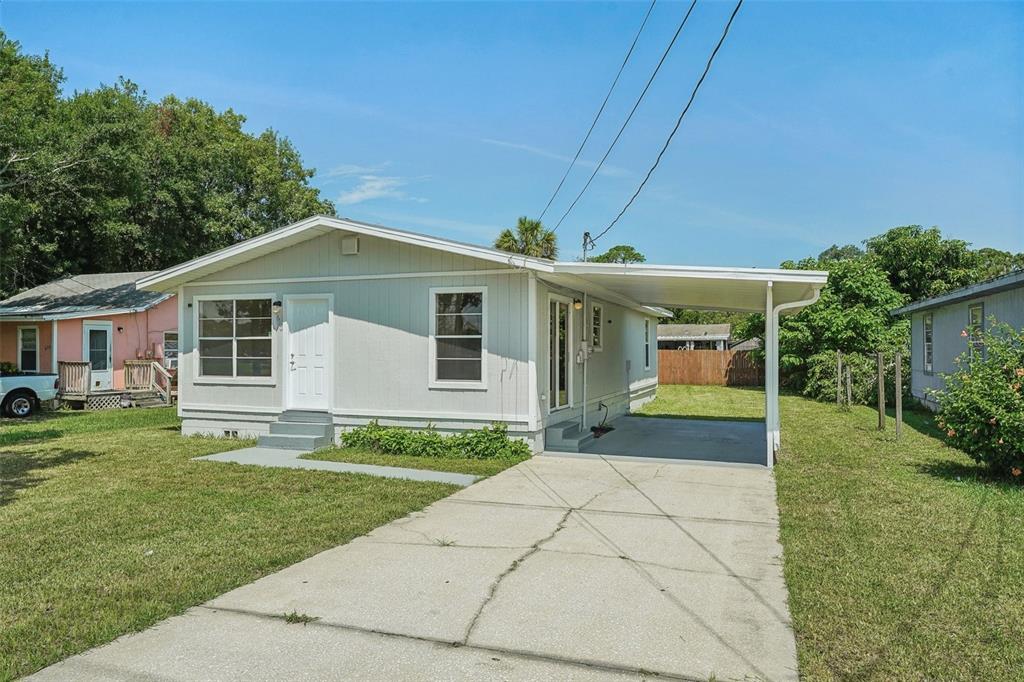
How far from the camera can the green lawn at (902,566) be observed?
3.43 metres

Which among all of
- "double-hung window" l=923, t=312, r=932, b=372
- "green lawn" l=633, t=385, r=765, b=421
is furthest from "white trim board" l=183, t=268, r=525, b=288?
"double-hung window" l=923, t=312, r=932, b=372

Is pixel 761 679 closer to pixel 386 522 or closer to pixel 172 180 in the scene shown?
pixel 386 522

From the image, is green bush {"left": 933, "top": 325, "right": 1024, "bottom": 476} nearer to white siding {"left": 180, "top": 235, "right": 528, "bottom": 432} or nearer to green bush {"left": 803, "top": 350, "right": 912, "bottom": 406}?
white siding {"left": 180, "top": 235, "right": 528, "bottom": 432}

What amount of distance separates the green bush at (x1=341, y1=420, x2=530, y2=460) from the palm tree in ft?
59.7

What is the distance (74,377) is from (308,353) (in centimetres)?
1061

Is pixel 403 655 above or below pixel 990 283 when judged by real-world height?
below

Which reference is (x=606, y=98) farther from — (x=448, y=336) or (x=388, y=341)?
(x=388, y=341)

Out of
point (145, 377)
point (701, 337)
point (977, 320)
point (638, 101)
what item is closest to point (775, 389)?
point (638, 101)

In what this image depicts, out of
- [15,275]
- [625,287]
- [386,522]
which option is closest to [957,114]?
[625,287]

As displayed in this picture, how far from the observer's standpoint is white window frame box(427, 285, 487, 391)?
9984 mm

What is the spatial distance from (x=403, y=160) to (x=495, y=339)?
30.1 ft

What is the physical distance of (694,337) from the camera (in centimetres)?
3878

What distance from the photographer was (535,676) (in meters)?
3.23

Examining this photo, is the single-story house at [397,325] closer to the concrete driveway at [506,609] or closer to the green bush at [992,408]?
the green bush at [992,408]
